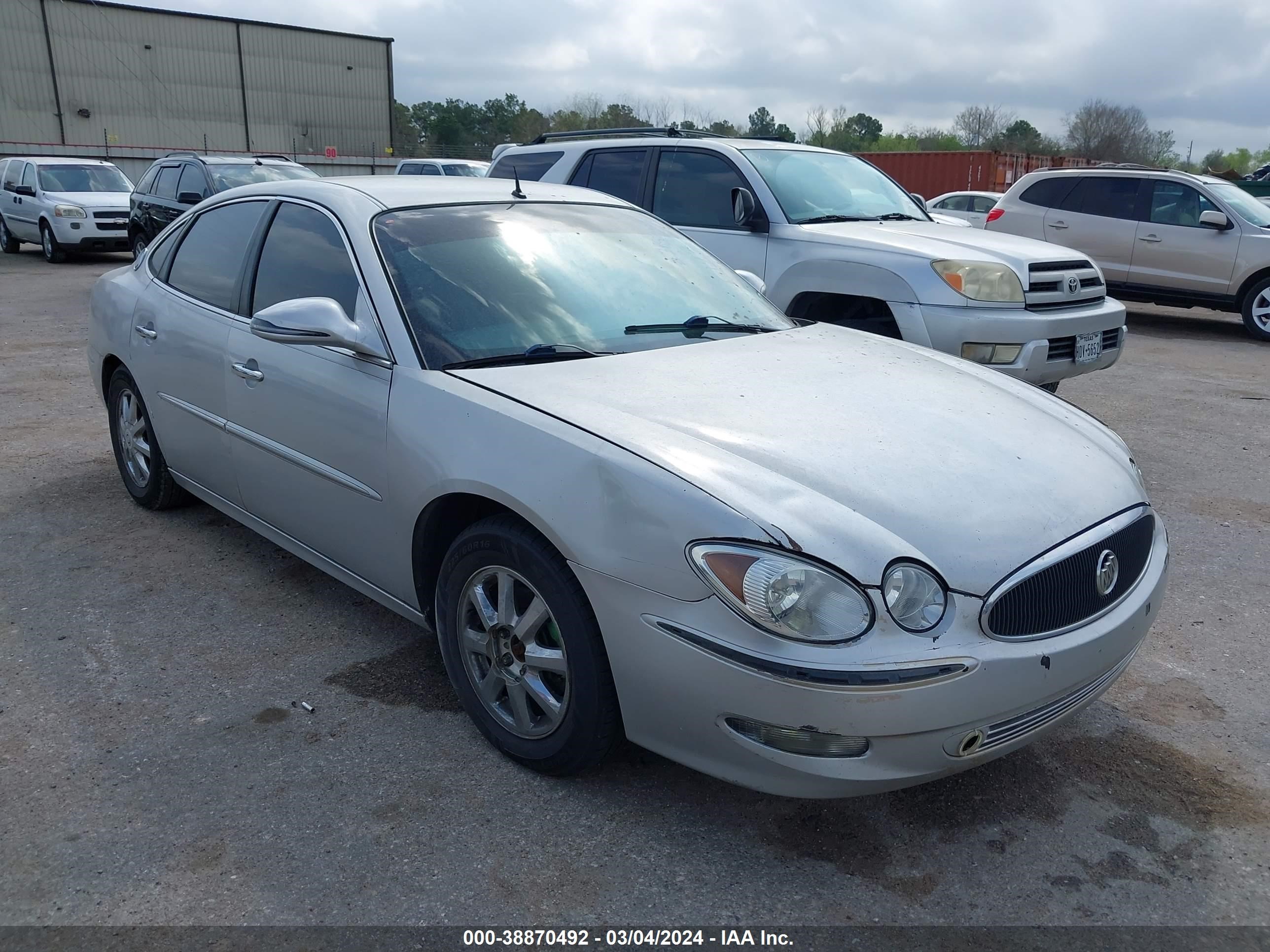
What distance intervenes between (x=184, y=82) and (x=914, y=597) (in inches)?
1782

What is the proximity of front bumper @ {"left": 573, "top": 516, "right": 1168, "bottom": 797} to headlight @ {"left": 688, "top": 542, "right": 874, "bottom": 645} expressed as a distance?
0.03 m

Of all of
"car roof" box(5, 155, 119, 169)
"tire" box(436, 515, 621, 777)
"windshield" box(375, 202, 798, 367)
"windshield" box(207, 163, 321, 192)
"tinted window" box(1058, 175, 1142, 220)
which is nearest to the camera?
"tire" box(436, 515, 621, 777)

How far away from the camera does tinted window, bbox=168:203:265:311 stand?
416cm

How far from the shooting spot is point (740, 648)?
2322 millimetres

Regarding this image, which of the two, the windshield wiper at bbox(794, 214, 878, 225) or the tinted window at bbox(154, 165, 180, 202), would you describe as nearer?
the windshield wiper at bbox(794, 214, 878, 225)

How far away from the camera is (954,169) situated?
97.9 feet

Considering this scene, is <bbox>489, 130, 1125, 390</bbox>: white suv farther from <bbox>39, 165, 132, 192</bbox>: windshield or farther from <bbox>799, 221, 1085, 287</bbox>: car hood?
<bbox>39, 165, 132, 192</bbox>: windshield

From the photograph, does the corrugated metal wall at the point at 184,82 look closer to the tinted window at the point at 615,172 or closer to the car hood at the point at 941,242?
the tinted window at the point at 615,172

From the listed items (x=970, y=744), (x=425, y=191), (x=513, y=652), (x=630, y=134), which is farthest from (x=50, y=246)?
(x=970, y=744)

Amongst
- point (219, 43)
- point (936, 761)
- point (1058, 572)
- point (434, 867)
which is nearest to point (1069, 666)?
point (1058, 572)

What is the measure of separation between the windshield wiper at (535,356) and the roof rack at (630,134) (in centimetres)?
472

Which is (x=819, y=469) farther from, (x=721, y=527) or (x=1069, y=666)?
(x=1069, y=666)

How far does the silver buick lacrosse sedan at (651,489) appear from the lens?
2352mm

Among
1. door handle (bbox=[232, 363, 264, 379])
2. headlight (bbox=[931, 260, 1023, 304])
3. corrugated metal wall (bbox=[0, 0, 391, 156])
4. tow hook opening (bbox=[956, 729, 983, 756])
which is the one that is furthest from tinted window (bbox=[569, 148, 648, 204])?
corrugated metal wall (bbox=[0, 0, 391, 156])
